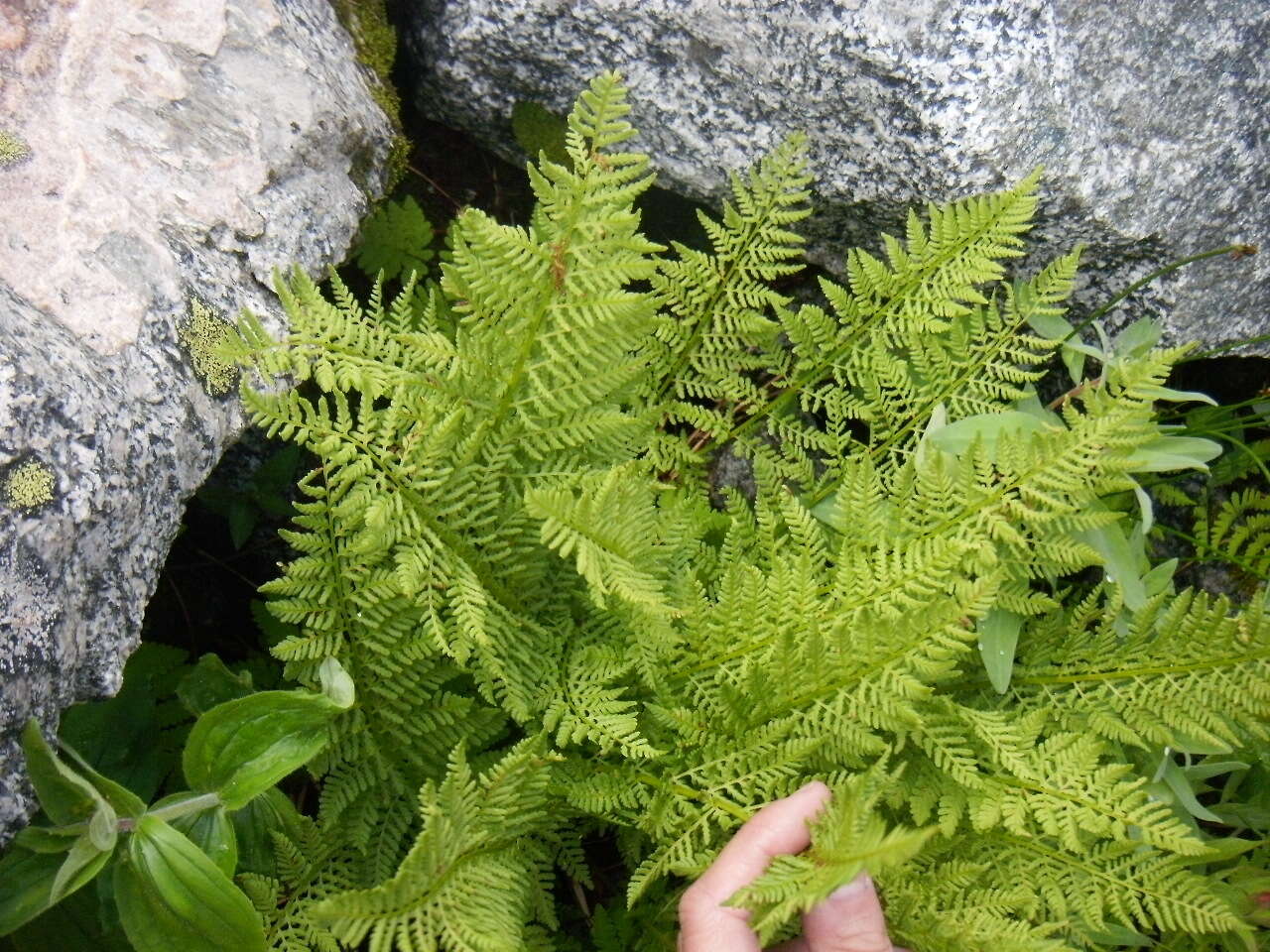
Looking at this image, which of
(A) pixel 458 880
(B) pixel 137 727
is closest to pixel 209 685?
(B) pixel 137 727

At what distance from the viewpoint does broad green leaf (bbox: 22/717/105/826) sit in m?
1.67

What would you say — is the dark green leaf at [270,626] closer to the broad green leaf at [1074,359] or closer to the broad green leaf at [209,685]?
the broad green leaf at [209,685]

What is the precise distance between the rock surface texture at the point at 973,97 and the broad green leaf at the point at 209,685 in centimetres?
168

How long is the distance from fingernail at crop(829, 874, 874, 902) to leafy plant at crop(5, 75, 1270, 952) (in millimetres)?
152

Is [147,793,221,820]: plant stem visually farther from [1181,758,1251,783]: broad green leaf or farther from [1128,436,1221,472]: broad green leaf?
[1181,758,1251,783]: broad green leaf

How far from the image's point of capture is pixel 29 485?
5.46ft

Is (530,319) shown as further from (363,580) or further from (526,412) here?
(363,580)

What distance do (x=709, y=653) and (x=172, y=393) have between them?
129 cm

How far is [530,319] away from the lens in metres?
1.96

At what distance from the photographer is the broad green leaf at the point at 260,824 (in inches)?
84.1

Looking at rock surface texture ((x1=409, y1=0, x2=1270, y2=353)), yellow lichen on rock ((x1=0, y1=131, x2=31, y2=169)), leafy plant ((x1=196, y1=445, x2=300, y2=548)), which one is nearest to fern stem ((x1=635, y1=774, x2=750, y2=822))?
leafy plant ((x1=196, y1=445, x2=300, y2=548))

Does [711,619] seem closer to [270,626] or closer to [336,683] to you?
[336,683]

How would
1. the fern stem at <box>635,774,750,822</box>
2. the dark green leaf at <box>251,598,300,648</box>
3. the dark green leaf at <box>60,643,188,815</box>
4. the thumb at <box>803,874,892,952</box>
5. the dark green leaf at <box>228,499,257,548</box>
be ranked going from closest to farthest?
the thumb at <box>803,874,892,952</box> < the fern stem at <box>635,774,750,822</box> < the dark green leaf at <box>60,643,188,815</box> < the dark green leaf at <box>251,598,300,648</box> < the dark green leaf at <box>228,499,257,548</box>

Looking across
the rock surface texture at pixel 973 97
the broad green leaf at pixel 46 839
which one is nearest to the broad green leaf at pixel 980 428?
the rock surface texture at pixel 973 97
